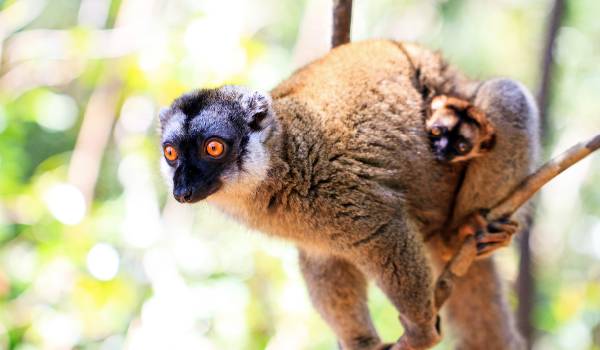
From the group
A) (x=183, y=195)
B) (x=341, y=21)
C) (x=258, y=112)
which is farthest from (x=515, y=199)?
(x=183, y=195)

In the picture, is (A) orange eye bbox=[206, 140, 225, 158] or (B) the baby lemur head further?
(B) the baby lemur head

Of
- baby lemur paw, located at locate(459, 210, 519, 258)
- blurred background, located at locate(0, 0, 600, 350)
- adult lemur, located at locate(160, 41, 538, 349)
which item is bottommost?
blurred background, located at locate(0, 0, 600, 350)

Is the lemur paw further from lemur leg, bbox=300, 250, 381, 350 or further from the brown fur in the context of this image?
lemur leg, bbox=300, 250, 381, 350

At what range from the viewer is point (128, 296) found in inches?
237

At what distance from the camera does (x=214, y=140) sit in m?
3.94

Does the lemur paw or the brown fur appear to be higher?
the brown fur

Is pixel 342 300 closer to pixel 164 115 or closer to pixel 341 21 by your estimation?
pixel 164 115

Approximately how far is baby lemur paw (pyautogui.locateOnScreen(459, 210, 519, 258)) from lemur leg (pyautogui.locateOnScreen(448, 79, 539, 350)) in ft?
0.42

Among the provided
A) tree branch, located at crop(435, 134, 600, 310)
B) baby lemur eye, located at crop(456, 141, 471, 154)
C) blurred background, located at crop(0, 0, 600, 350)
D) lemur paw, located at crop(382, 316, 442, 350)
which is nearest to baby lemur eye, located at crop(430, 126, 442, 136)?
baby lemur eye, located at crop(456, 141, 471, 154)

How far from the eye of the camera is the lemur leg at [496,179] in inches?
176

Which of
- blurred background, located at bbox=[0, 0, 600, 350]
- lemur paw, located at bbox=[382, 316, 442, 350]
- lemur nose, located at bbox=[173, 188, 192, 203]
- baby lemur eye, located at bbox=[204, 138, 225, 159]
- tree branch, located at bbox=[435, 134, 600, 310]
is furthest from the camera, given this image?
blurred background, located at bbox=[0, 0, 600, 350]

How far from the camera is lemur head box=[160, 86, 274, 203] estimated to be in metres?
3.88

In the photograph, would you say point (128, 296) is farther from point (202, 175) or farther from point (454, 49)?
point (454, 49)

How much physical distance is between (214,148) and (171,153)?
0.25 metres
